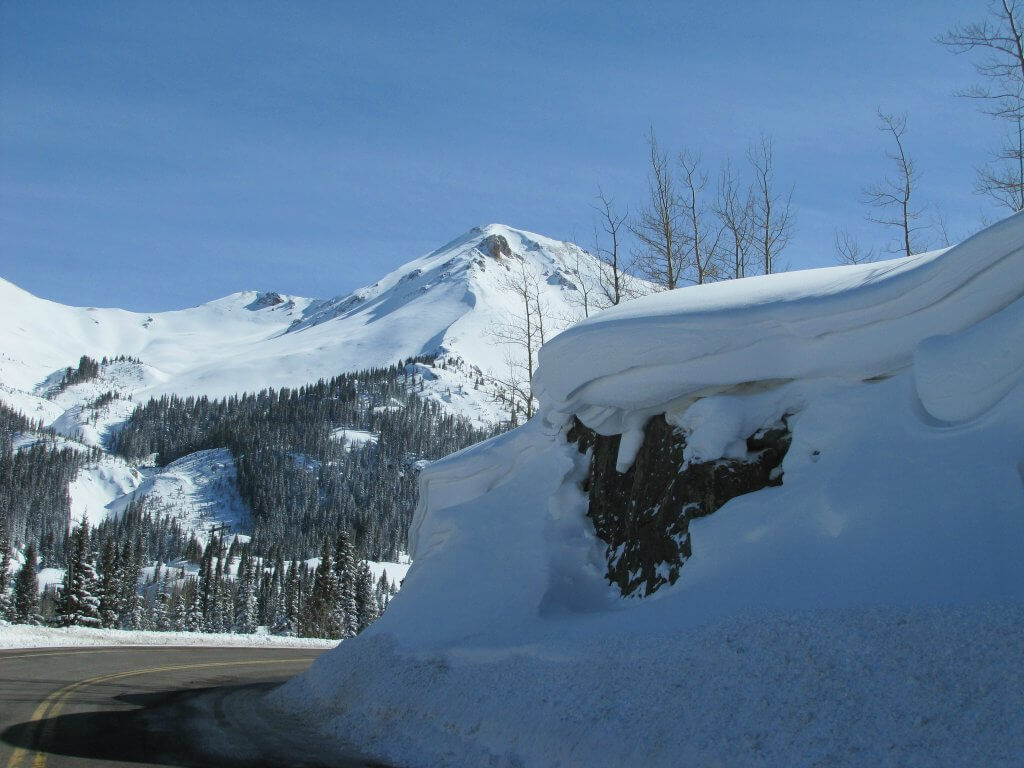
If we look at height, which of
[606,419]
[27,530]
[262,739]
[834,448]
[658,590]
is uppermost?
[27,530]

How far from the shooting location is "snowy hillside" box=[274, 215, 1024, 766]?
19.9 feet

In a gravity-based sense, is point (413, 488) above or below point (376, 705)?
above

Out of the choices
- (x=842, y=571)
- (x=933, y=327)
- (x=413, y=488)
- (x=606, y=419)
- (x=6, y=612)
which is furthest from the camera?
(x=413, y=488)

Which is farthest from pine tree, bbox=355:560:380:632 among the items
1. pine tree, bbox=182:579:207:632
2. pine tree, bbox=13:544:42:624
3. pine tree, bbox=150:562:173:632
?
pine tree, bbox=150:562:173:632

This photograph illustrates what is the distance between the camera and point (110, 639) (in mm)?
26422

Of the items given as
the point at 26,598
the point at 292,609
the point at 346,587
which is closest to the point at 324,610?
the point at 346,587

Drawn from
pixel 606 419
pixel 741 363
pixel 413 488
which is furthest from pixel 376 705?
pixel 413 488

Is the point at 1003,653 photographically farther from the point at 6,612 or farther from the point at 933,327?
the point at 6,612

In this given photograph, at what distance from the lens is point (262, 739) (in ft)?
32.6

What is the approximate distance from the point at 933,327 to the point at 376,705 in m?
7.52

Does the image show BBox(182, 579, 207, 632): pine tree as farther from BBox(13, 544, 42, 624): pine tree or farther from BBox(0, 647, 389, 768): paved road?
BBox(0, 647, 389, 768): paved road

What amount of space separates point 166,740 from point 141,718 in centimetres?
186

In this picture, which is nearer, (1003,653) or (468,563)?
(1003,653)

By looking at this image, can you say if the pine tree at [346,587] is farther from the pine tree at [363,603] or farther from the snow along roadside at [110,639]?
the snow along roadside at [110,639]
